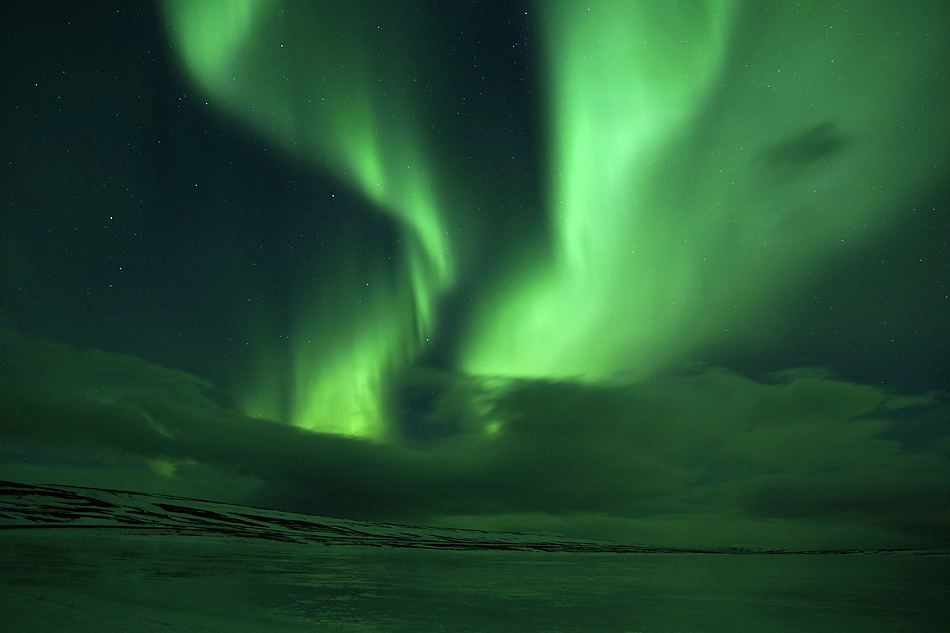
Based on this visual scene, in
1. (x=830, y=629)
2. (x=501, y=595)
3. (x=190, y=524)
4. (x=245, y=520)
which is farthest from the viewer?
(x=245, y=520)

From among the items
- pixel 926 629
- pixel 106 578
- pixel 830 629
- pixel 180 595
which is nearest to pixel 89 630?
pixel 180 595

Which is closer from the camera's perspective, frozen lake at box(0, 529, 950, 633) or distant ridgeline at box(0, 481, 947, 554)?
frozen lake at box(0, 529, 950, 633)

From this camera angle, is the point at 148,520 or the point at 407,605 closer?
the point at 407,605

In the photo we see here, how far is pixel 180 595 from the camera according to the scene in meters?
19.0

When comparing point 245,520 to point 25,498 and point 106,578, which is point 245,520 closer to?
point 25,498

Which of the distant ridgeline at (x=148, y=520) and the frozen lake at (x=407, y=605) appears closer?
the frozen lake at (x=407, y=605)

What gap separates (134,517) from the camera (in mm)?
146125

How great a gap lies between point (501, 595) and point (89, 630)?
47.7 feet

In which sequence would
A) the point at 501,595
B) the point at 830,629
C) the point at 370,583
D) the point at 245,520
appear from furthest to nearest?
the point at 245,520, the point at 370,583, the point at 501,595, the point at 830,629

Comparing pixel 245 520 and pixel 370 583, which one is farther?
pixel 245 520

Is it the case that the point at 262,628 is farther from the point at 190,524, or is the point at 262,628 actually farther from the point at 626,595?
the point at 190,524

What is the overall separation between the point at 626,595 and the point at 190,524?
146392 millimetres

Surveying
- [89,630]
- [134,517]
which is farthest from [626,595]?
[134,517]

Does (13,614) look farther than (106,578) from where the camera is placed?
No
